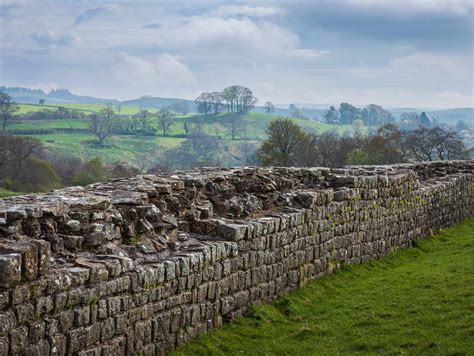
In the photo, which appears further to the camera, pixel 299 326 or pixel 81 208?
pixel 299 326

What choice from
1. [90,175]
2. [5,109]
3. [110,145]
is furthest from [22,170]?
[110,145]

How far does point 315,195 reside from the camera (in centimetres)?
1620

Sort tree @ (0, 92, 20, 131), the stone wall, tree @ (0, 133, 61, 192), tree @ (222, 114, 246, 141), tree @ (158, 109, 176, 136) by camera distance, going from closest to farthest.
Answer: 1. the stone wall
2. tree @ (0, 133, 61, 192)
3. tree @ (0, 92, 20, 131)
4. tree @ (158, 109, 176, 136)
5. tree @ (222, 114, 246, 141)

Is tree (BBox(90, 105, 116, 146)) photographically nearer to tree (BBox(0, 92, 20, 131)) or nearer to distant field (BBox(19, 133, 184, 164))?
distant field (BBox(19, 133, 184, 164))

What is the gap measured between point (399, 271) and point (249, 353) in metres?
7.43

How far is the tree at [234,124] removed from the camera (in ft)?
604

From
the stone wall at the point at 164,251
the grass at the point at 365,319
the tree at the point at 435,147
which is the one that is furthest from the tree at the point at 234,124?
the grass at the point at 365,319

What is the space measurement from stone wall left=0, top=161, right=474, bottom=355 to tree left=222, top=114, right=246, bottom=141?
16160 centimetres

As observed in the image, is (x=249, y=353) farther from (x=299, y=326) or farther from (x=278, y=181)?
(x=278, y=181)

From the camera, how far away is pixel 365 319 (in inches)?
499

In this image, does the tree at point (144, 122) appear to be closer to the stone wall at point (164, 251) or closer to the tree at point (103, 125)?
the tree at point (103, 125)

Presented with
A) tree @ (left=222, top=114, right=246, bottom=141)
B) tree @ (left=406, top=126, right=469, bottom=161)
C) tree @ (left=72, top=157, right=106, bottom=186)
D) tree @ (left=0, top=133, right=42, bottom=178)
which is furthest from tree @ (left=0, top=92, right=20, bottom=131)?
tree @ (left=406, top=126, right=469, bottom=161)

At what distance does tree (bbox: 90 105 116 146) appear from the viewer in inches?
6093

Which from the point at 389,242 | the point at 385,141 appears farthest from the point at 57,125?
the point at 389,242
